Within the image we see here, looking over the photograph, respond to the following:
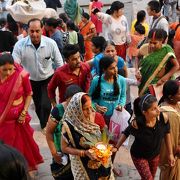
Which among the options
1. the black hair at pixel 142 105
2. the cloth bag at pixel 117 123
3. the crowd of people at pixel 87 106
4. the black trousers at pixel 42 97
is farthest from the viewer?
the black trousers at pixel 42 97

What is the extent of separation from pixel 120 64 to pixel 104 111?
3.09 feet

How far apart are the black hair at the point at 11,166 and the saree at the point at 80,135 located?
1874mm

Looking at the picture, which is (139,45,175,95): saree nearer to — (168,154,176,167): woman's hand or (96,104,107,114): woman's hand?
(96,104,107,114): woman's hand

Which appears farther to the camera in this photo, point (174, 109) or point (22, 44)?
point (22, 44)

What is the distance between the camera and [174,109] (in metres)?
4.62

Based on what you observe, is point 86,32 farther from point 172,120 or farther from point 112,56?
point 172,120

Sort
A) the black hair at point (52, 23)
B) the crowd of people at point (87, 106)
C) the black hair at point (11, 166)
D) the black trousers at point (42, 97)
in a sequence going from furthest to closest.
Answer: the black hair at point (52, 23) → the black trousers at point (42, 97) → the crowd of people at point (87, 106) → the black hair at point (11, 166)

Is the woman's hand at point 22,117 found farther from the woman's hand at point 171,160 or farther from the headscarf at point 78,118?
the woman's hand at point 171,160

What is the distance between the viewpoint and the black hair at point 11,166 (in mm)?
1990

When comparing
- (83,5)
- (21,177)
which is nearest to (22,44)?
(21,177)

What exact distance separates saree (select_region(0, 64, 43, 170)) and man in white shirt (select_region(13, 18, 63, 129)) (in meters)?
1.14

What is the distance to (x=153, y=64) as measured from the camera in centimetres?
577

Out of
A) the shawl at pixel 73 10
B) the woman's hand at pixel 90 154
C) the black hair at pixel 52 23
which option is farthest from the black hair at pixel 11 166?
the shawl at pixel 73 10

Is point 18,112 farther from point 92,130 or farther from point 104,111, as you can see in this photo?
point 92,130
